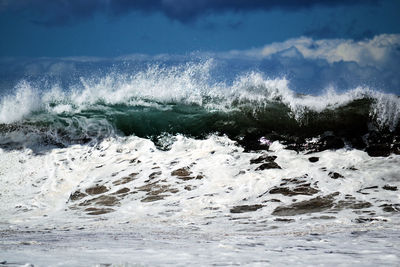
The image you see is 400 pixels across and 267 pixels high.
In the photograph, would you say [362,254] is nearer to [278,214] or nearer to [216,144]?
[278,214]

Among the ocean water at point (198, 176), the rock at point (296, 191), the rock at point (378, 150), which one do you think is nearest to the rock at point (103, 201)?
the ocean water at point (198, 176)

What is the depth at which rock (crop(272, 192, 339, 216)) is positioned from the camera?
7125 mm

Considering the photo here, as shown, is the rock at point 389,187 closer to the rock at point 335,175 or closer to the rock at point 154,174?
the rock at point 335,175

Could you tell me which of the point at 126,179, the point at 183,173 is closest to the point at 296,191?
the point at 183,173

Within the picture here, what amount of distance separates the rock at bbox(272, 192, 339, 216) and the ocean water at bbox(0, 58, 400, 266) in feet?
0.12

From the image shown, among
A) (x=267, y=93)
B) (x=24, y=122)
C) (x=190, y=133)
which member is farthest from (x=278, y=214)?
(x=24, y=122)

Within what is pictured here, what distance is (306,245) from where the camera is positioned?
172 inches

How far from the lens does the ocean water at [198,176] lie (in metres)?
4.27

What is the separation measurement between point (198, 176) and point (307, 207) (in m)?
2.85

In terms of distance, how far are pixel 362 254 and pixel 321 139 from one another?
759 cm

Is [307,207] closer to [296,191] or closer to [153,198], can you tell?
[296,191]

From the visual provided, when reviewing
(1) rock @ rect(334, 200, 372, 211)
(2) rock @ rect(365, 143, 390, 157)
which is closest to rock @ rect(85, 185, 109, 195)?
(1) rock @ rect(334, 200, 372, 211)

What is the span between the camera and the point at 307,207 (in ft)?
24.1

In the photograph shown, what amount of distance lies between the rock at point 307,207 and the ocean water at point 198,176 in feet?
0.12
